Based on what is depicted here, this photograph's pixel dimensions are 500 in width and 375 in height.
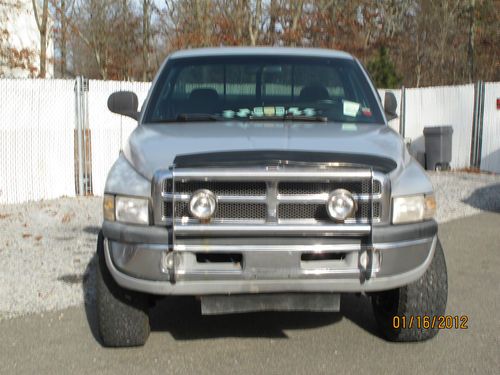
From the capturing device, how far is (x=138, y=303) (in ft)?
15.8

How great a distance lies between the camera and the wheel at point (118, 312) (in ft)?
15.6

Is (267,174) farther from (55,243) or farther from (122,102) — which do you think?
(55,243)

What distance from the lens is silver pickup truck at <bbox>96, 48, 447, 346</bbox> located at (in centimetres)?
420

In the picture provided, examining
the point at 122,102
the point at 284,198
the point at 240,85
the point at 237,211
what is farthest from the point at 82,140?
the point at 284,198

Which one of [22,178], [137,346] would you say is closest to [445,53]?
[22,178]

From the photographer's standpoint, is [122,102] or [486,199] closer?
[122,102]

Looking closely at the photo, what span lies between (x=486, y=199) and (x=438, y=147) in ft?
17.3

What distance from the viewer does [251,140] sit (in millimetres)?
4594

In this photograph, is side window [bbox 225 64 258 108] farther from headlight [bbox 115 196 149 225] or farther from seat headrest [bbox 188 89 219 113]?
headlight [bbox 115 196 149 225]

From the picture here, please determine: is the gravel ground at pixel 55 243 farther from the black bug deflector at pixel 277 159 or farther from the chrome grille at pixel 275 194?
the black bug deflector at pixel 277 159

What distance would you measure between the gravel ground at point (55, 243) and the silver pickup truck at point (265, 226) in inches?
65.8

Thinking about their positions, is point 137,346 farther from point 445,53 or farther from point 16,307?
point 445,53

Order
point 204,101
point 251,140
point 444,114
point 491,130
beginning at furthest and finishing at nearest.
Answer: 1. point 444,114
2. point 491,130
3. point 204,101
4. point 251,140
